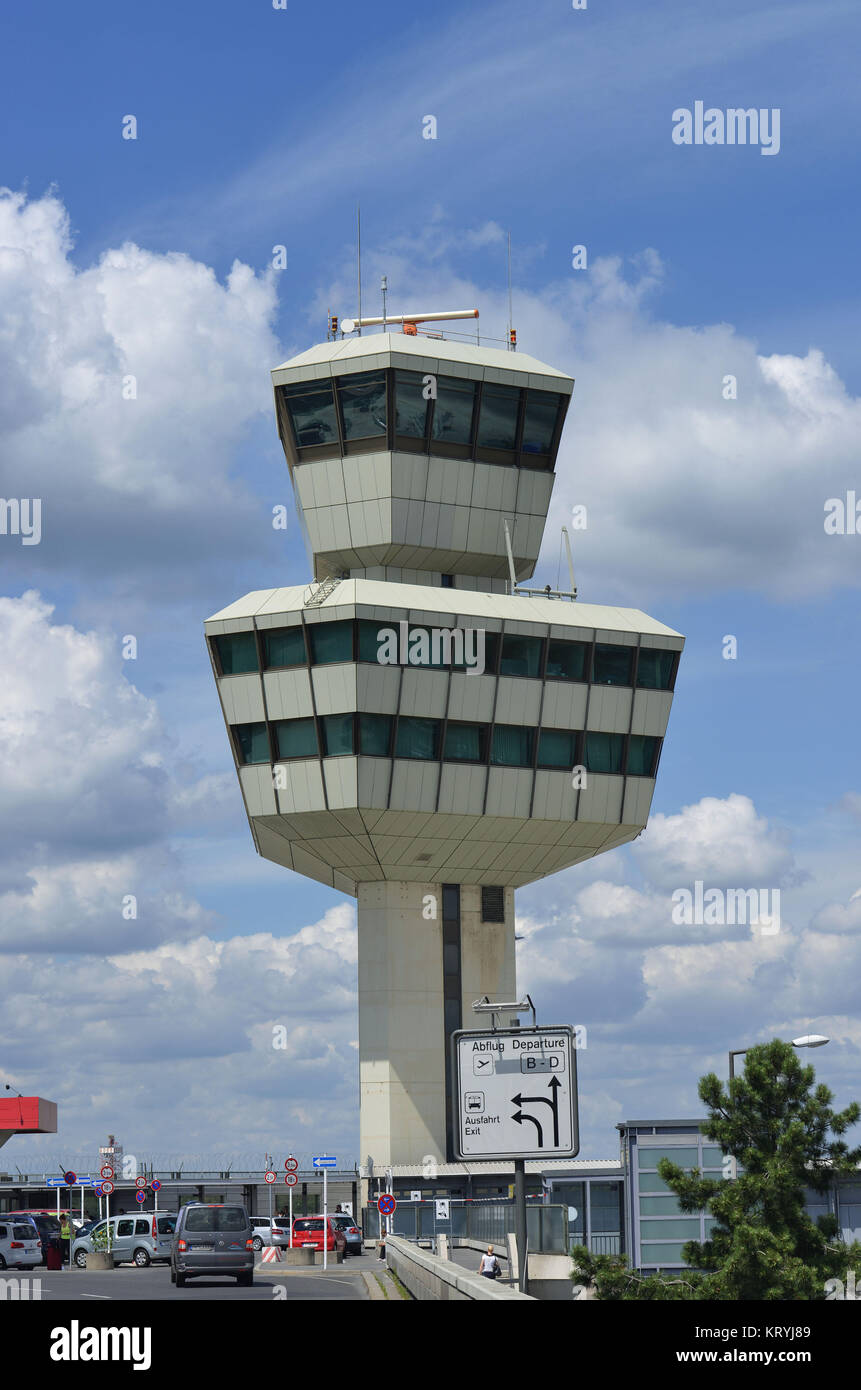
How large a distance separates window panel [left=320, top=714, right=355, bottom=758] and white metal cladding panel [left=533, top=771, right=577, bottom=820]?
8.80 m

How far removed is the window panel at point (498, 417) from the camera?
73188 millimetres

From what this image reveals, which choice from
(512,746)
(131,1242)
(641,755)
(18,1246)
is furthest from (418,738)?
(18,1246)

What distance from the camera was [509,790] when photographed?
229 ft

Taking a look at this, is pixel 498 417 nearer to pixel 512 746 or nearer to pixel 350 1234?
pixel 512 746

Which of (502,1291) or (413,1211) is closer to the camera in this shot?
(502,1291)

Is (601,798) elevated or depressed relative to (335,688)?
depressed

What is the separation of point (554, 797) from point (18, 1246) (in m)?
29.9

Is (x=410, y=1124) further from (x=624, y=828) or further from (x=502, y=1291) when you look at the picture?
(x=502, y=1291)

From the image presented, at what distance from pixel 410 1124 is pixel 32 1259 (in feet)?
76.3

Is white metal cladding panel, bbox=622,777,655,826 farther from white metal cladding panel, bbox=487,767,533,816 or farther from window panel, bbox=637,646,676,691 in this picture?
white metal cladding panel, bbox=487,767,533,816

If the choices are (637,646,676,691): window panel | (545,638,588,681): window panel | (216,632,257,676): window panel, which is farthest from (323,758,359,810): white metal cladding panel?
(637,646,676,691): window panel

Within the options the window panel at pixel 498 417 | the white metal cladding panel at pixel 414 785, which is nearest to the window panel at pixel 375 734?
the white metal cladding panel at pixel 414 785

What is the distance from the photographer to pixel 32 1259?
5081cm
